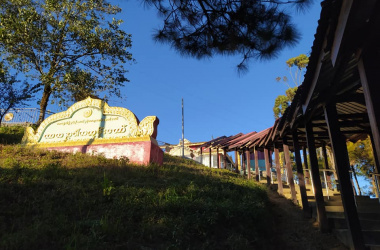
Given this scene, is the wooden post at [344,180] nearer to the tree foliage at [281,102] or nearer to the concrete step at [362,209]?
the concrete step at [362,209]

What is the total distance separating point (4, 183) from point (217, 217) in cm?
463

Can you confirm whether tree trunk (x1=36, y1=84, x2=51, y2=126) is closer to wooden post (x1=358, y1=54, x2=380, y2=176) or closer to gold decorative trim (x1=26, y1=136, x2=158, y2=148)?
gold decorative trim (x1=26, y1=136, x2=158, y2=148)

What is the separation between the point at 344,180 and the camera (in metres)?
5.18

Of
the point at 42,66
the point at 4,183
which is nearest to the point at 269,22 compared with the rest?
the point at 4,183

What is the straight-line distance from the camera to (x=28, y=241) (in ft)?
11.8

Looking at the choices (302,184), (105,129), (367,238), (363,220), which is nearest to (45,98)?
(105,129)

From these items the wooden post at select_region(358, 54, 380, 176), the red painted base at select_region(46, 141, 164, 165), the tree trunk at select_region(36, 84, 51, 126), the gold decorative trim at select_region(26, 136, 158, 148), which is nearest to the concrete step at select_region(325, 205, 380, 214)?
the wooden post at select_region(358, 54, 380, 176)

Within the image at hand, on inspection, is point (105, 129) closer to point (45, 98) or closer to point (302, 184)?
point (302, 184)

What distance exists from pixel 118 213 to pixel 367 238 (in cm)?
489

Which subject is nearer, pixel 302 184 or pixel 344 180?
pixel 344 180

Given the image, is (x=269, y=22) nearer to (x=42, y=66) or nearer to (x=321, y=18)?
(x=321, y=18)

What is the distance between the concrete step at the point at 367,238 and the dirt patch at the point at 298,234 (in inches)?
6.1

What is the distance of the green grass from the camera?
396cm

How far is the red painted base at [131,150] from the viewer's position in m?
8.95
